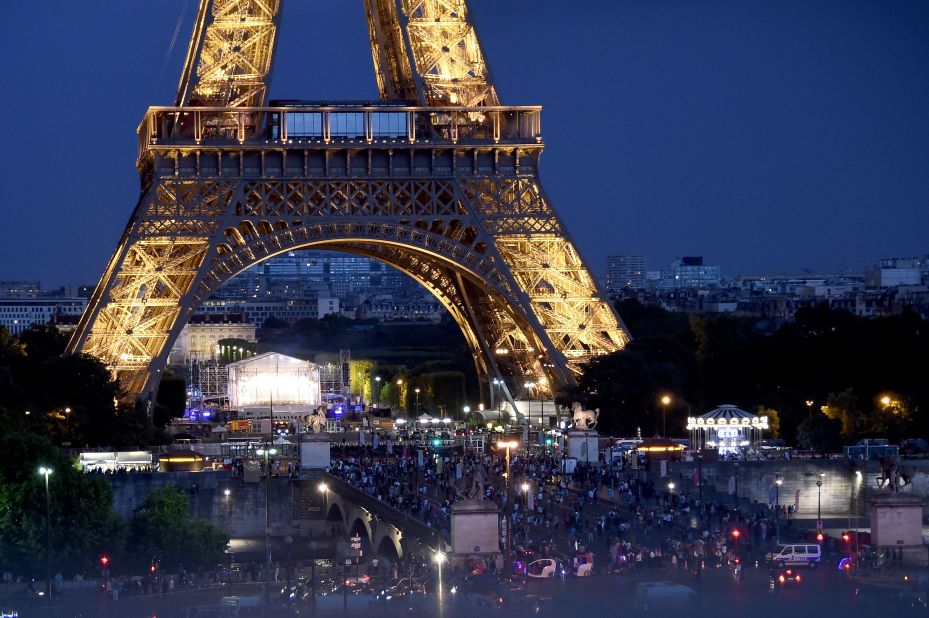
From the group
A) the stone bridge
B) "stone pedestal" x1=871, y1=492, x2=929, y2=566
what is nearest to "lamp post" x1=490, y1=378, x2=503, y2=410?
the stone bridge

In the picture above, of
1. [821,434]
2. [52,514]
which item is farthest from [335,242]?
[52,514]

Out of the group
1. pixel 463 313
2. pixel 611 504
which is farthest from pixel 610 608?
pixel 463 313

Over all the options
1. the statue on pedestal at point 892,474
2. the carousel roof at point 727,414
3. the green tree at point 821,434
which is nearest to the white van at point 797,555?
the statue on pedestal at point 892,474

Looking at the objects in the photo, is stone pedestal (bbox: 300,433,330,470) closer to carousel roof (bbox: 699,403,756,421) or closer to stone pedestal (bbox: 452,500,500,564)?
carousel roof (bbox: 699,403,756,421)

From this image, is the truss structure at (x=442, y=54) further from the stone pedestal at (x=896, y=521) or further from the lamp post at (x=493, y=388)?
the stone pedestal at (x=896, y=521)

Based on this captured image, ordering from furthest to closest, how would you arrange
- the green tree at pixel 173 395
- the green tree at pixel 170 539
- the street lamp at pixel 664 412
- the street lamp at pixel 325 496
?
the green tree at pixel 173 395 → the street lamp at pixel 664 412 → the street lamp at pixel 325 496 → the green tree at pixel 170 539

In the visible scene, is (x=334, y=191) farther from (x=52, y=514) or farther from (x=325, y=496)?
(x=52, y=514)
